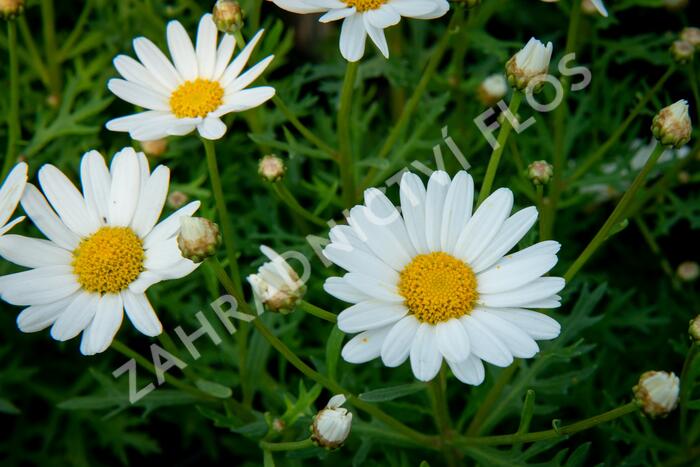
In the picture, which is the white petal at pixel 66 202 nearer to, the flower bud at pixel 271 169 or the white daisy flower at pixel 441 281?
the flower bud at pixel 271 169

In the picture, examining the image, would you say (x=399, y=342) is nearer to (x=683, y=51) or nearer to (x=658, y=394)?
(x=658, y=394)

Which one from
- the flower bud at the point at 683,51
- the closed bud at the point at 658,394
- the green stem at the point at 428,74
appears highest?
the green stem at the point at 428,74

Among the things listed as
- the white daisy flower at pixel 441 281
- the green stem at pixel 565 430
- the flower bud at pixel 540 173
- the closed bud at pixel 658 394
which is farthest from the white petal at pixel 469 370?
the flower bud at pixel 540 173

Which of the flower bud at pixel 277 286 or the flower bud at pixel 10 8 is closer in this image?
the flower bud at pixel 277 286

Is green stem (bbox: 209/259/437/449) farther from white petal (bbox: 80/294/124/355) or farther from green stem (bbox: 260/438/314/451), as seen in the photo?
white petal (bbox: 80/294/124/355)

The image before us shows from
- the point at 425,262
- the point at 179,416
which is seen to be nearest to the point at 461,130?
the point at 425,262
